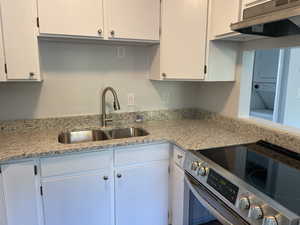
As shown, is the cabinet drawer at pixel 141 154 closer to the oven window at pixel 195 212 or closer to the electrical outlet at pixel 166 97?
the oven window at pixel 195 212

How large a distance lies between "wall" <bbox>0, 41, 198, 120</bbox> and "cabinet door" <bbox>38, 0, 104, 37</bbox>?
345 mm

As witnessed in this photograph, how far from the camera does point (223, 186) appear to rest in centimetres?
117

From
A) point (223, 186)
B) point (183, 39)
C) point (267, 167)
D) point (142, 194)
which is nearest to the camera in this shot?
point (223, 186)

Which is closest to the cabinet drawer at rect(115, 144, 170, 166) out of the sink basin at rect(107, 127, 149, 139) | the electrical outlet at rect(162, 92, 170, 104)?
the sink basin at rect(107, 127, 149, 139)

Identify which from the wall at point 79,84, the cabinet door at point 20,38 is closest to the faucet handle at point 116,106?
the wall at point 79,84

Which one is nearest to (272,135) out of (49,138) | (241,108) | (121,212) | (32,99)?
(241,108)

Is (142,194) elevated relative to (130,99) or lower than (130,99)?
lower

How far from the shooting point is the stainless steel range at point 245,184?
3.08ft

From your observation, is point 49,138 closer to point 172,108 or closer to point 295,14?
point 172,108

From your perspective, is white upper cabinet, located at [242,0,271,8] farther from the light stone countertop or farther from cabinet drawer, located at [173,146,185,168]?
cabinet drawer, located at [173,146,185,168]

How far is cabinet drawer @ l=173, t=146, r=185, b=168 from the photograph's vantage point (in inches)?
64.6

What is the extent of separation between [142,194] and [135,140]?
1.50 feet

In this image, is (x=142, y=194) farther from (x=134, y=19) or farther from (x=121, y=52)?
(x=134, y=19)

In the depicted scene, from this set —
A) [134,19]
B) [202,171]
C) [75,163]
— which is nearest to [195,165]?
[202,171]
